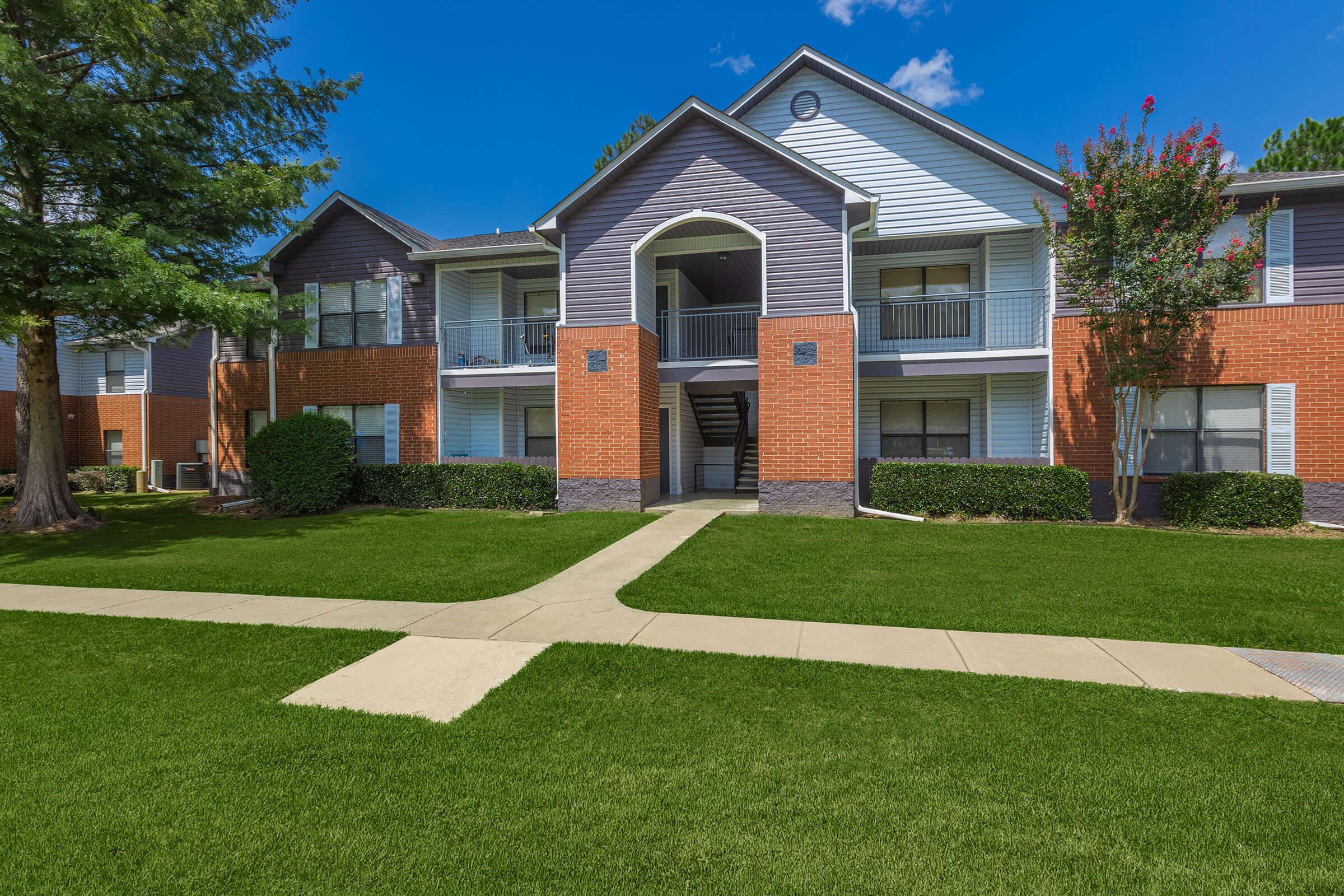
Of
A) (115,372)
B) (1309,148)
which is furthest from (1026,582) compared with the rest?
(115,372)

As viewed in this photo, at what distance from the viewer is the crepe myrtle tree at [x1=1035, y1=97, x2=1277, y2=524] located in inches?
431

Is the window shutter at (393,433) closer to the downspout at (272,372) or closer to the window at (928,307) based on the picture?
Result: the downspout at (272,372)

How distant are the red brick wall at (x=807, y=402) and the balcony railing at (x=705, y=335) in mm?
2026

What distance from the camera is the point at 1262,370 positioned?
12711mm

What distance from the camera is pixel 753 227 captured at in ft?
44.6

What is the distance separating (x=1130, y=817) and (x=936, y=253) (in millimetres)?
14974

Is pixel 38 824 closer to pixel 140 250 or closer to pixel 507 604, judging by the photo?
pixel 507 604

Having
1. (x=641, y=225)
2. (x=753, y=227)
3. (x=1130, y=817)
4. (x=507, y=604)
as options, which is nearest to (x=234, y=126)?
(x=641, y=225)

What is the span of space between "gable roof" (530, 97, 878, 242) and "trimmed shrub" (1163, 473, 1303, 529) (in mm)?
8119

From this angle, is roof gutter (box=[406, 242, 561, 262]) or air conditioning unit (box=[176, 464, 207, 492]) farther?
air conditioning unit (box=[176, 464, 207, 492])

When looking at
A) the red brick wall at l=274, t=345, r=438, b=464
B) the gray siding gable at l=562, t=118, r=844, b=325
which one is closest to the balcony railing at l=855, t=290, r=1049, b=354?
the gray siding gable at l=562, t=118, r=844, b=325

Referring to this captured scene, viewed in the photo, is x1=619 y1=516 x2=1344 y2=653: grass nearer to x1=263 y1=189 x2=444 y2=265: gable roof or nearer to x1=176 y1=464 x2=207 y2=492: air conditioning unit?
x1=263 y1=189 x2=444 y2=265: gable roof

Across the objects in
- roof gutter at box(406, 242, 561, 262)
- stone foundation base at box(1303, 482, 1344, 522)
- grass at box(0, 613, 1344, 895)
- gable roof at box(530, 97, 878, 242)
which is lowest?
grass at box(0, 613, 1344, 895)

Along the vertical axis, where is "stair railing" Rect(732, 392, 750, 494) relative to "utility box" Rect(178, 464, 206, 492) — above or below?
above
